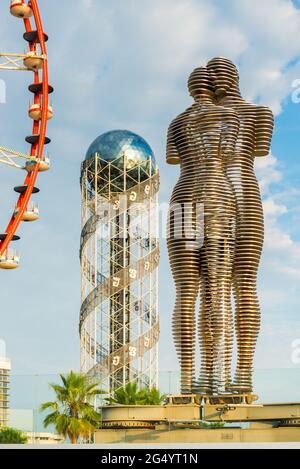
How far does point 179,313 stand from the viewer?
26625 millimetres

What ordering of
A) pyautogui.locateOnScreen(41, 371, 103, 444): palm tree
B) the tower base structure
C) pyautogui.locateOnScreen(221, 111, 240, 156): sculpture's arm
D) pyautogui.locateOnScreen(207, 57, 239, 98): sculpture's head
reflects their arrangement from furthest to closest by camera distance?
1. pyautogui.locateOnScreen(41, 371, 103, 444): palm tree
2. pyautogui.locateOnScreen(207, 57, 239, 98): sculpture's head
3. pyautogui.locateOnScreen(221, 111, 240, 156): sculpture's arm
4. the tower base structure

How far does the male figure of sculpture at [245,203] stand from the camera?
2619 centimetres

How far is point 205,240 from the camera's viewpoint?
26.6 metres

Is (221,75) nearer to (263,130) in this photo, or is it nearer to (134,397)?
(263,130)

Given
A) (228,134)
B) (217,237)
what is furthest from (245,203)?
(228,134)

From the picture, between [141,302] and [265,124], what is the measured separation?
2255 cm

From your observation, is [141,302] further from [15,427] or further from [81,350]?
[15,427]

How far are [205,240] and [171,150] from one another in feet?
10.0

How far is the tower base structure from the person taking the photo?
79.8ft

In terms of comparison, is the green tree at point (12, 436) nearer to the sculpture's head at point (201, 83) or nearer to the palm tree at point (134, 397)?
the palm tree at point (134, 397)

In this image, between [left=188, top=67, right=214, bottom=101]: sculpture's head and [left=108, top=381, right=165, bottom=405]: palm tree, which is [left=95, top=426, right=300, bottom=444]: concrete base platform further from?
[left=108, top=381, right=165, bottom=405]: palm tree

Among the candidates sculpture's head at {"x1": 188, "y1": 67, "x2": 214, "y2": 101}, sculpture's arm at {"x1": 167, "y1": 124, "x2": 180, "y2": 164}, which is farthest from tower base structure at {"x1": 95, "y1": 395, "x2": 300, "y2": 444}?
sculpture's head at {"x1": 188, "y1": 67, "x2": 214, "y2": 101}

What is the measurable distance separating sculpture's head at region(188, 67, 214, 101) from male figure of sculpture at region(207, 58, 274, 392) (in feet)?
0.52
